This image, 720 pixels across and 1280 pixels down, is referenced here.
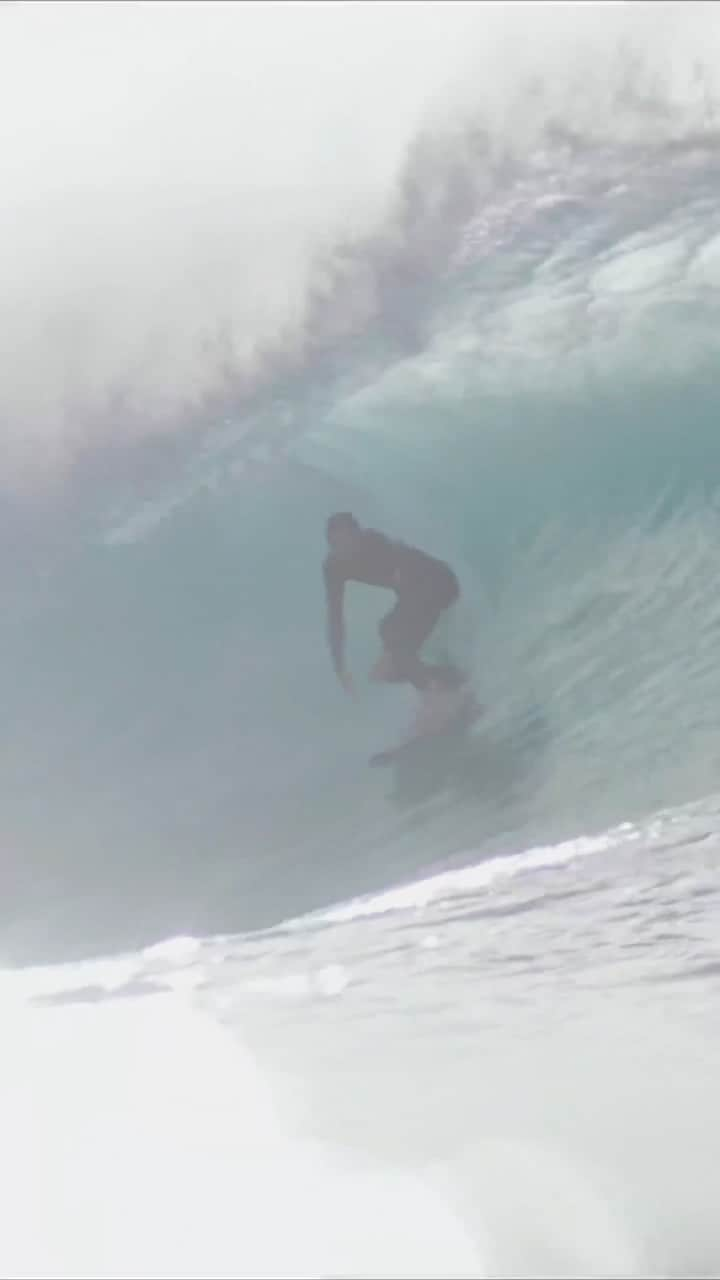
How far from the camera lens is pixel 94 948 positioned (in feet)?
6.61

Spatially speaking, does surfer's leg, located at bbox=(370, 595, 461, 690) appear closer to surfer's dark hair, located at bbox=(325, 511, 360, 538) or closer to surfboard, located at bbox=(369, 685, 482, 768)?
surfboard, located at bbox=(369, 685, 482, 768)

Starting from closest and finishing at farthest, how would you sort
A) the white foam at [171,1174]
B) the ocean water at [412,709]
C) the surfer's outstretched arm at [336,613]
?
the white foam at [171,1174] < the ocean water at [412,709] < the surfer's outstretched arm at [336,613]

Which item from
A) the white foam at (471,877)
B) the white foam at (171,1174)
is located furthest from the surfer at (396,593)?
the white foam at (171,1174)

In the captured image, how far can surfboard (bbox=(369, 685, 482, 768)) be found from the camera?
2.08 metres

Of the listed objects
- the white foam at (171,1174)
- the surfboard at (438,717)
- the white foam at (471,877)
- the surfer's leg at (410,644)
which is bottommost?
the white foam at (171,1174)

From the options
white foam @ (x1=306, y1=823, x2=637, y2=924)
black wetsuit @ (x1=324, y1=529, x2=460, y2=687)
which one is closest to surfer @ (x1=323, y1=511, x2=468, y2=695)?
black wetsuit @ (x1=324, y1=529, x2=460, y2=687)

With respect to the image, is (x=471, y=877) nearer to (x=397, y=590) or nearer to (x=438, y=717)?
(x=438, y=717)

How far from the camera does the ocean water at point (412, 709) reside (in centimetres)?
195

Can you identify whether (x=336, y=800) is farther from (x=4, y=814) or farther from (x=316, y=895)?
(x=4, y=814)

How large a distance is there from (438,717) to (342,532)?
0.35m

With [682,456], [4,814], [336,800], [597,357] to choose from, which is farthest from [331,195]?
[4,814]

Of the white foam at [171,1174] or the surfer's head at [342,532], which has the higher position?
the surfer's head at [342,532]

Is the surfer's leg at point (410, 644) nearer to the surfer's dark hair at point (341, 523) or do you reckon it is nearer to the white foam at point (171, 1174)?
the surfer's dark hair at point (341, 523)

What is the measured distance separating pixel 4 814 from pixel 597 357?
4.14 ft
